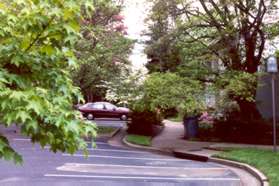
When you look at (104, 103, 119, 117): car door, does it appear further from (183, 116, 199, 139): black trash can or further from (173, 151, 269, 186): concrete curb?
(173, 151, 269, 186): concrete curb

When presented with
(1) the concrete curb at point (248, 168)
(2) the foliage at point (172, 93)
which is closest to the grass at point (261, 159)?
(1) the concrete curb at point (248, 168)

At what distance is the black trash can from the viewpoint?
2184 cm

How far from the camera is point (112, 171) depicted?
1268 centimetres

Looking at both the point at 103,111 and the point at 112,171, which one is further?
the point at 103,111

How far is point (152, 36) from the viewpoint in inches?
872

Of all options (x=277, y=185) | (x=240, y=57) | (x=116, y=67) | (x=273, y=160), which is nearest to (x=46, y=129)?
(x=277, y=185)

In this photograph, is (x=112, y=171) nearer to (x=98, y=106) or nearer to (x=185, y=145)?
(x=185, y=145)

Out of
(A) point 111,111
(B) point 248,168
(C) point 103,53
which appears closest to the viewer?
(B) point 248,168

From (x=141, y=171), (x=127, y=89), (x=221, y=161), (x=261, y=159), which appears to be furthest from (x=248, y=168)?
(x=127, y=89)

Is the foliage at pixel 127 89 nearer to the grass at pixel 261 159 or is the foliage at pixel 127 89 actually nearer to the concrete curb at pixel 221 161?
the concrete curb at pixel 221 161

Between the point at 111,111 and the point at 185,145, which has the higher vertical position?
the point at 111,111

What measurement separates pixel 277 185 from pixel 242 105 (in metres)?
12.0

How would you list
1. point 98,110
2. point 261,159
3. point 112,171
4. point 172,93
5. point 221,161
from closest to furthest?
point 112,171 → point 261,159 → point 221,161 → point 172,93 → point 98,110

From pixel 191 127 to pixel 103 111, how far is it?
16219 mm
